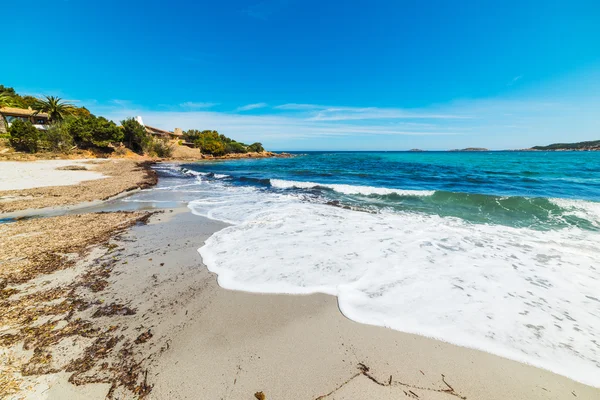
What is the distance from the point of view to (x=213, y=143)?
5897 centimetres

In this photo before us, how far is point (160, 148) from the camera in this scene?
47.4 m

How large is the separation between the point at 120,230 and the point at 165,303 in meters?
Answer: 4.46

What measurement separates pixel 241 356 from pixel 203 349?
49cm

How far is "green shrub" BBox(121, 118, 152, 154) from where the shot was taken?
4288 cm

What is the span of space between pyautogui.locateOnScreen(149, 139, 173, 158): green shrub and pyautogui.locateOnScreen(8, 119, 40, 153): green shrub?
19033mm

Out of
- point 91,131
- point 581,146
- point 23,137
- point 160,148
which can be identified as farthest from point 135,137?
point 581,146

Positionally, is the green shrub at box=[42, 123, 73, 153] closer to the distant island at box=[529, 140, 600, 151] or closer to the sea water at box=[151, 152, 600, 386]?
the sea water at box=[151, 152, 600, 386]

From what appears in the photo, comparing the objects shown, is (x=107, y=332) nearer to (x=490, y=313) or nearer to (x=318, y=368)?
(x=318, y=368)

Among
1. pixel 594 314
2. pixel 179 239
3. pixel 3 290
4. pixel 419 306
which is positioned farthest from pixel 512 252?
pixel 3 290

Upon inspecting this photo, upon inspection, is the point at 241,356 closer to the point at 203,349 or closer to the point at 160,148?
the point at 203,349

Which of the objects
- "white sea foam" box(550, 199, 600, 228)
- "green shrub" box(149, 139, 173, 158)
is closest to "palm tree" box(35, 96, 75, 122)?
"green shrub" box(149, 139, 173, 158)

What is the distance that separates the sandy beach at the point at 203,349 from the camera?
6.95 feet

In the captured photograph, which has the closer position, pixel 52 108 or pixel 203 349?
pixel 203 349

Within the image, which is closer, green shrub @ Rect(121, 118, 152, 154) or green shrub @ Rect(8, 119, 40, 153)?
green shrub @ Rect(8, 119, 40, 153)
